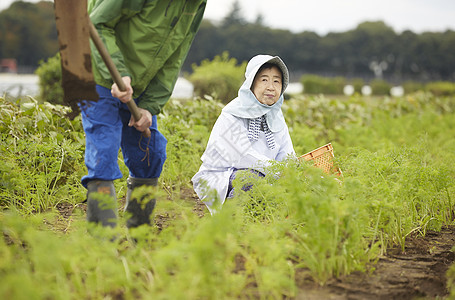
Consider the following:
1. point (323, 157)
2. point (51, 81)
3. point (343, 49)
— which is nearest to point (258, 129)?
point (323, 157)

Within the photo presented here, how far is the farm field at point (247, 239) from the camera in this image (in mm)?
1776

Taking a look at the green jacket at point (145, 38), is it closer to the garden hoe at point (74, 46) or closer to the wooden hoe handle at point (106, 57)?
the wooden hoe handle at point (106, 57)

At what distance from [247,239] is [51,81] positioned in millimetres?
6015

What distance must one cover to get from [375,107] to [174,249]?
9.79m

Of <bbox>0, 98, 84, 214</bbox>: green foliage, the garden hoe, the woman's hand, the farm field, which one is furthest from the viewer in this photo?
<bbox>0, 98, 84, 214</bbox>: green foliage

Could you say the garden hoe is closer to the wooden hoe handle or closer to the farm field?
the wooden hoe handle

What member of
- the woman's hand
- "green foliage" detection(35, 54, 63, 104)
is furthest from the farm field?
"green foliage" detection(35, 54, 63, 104)

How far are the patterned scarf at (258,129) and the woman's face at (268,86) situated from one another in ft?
0.51

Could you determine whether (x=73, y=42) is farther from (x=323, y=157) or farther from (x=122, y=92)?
(x=323, y=157)

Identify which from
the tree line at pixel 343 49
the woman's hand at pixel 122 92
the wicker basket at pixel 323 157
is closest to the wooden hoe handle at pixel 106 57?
the woman's hand at pixel 122 92

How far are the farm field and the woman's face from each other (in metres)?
0.73

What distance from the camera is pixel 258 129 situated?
3789 mm

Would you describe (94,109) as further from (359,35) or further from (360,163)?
(359,35)

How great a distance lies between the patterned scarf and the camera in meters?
3.76
